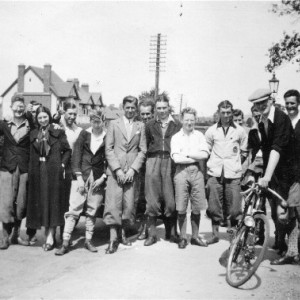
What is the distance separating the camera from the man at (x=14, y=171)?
19.0ft

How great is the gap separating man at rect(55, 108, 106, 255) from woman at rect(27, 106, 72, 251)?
19cm

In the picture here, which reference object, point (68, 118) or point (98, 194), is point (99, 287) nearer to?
point (98, 194)

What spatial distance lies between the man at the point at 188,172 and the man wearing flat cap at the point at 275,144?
100 centimetres

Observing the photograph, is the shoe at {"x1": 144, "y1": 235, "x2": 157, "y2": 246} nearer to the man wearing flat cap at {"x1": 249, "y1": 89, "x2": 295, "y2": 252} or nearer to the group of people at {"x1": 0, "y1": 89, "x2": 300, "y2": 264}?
the group of people at {"x1": 0, "y1": 89, "x2": 300, "y2": 264}

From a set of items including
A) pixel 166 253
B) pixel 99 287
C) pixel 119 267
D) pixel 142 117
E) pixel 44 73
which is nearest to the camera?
pixel 99 287

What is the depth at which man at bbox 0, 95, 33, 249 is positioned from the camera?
5777mm

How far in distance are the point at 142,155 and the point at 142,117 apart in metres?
1.41

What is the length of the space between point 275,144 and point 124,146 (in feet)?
6.92

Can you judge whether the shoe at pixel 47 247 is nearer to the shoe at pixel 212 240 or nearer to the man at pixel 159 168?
the man at pixel 159 168

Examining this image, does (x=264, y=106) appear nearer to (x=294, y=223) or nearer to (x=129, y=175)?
(x=294, y=223)

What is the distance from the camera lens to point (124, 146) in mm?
5684

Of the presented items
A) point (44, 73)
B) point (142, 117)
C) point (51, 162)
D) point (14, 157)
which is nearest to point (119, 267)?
point (51, 162)

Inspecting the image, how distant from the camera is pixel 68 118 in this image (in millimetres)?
5969

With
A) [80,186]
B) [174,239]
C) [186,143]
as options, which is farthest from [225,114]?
[80,186]
